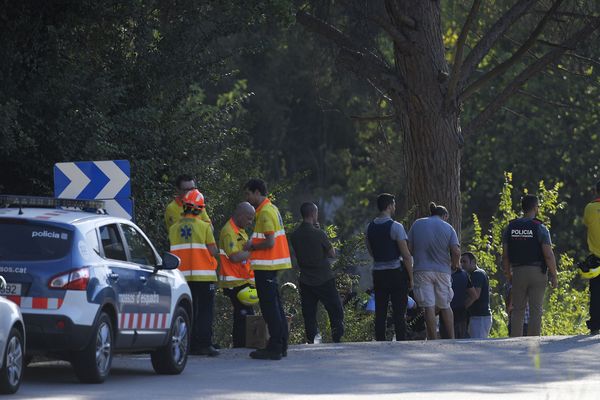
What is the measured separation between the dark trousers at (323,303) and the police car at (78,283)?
4.62 meters

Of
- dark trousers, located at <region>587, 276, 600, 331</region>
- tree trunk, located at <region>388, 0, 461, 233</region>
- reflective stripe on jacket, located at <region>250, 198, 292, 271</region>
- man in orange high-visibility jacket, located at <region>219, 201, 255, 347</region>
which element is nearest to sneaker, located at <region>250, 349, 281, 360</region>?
reflective stripe on jacket, located at <region>250, 198, 292, 271</region>

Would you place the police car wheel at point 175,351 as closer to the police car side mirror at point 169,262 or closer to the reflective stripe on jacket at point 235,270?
the police car side mirror at point 169,262

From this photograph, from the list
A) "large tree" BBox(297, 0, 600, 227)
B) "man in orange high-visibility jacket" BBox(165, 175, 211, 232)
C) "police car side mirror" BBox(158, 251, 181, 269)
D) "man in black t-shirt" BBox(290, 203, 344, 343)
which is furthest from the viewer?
"large tree" BBox(297, 0, 600, 227)

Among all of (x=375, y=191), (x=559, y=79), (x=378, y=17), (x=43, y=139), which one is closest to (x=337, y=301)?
(x=43, y=139)

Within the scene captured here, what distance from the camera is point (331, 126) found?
192ft

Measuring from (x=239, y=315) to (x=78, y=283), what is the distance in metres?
5.07

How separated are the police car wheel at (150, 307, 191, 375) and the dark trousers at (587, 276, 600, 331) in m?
5.98

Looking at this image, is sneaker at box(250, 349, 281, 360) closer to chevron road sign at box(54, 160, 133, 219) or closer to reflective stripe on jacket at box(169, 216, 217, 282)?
reflective stripe on jacket at box(169, 216, 217, 282)

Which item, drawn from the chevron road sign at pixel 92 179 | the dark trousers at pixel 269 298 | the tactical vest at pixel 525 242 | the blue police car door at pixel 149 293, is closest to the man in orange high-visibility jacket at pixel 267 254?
the dark trousers at pixel 269 298

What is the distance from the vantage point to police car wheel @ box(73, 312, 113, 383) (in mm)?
12805

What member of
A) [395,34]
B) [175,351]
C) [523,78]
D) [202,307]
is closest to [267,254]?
[202,307]

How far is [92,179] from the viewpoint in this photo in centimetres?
1727

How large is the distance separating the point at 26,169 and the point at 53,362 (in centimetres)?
397

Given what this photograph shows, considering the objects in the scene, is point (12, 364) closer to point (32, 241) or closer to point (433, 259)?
point (32, 241)
